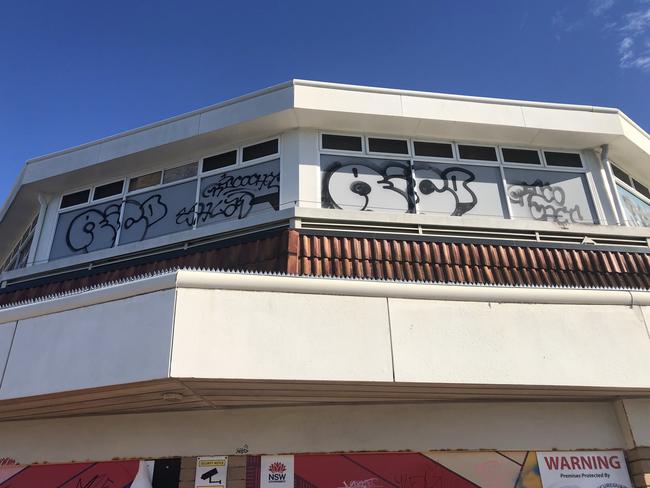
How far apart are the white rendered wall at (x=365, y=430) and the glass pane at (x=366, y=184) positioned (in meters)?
2.86

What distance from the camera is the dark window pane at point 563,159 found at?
26.8 ft

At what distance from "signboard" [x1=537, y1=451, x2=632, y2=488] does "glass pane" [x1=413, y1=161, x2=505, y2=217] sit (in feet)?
10.8

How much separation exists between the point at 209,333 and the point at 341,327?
1.16 m

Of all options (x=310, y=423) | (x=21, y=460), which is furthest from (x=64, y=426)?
(x=310, y=423)

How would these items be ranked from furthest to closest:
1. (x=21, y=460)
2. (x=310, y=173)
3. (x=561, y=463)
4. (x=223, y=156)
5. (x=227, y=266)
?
(x=223, y=156)
(x=310, y=173)
(x=227, y=266)
(x=21, y=460)
(x=561, y=463)

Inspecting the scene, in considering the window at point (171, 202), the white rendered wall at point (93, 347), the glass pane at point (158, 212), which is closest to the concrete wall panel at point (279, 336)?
the white rendered wall at point (93, 347)

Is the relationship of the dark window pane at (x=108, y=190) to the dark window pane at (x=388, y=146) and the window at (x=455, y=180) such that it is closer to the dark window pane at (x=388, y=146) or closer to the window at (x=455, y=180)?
the window at (x=455, y=180)

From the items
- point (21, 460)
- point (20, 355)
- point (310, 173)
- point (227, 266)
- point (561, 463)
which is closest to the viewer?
point (20, 355)

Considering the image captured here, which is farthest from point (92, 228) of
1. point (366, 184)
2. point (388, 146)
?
point (388, 146)

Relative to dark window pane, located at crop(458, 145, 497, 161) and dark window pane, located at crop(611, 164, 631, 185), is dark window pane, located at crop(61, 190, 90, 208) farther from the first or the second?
dark window pane, located at crop(611, 164, 631, 185)

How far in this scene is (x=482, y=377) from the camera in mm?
4809

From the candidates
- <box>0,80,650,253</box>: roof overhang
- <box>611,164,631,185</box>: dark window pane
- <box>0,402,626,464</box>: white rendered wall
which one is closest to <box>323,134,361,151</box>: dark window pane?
<box>0,80,650,253</box>: roof overhang

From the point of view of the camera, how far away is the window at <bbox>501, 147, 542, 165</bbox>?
8.12 metres

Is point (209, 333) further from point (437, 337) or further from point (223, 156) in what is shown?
point (223, 156)
